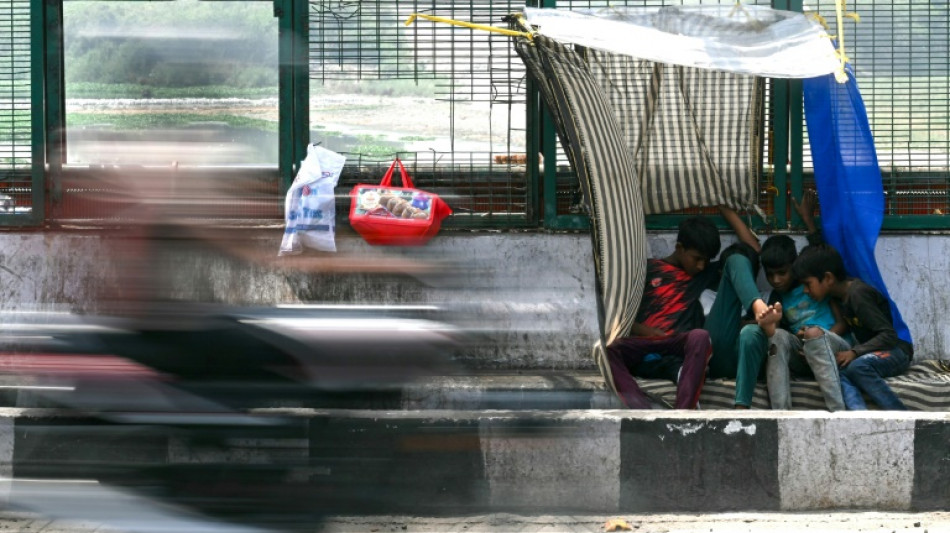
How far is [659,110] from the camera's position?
250 inches

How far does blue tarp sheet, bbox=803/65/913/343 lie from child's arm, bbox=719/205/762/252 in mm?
343

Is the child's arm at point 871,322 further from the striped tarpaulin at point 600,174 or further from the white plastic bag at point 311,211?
the white plastic bag at point 311,211

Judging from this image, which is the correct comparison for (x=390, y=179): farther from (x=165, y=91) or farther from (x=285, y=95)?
(x=165, y=91)

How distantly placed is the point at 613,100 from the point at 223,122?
2.55 m

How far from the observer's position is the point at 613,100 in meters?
6.32

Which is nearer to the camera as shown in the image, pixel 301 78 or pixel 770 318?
pixel 770 318

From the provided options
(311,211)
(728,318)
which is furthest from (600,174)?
(311,211)

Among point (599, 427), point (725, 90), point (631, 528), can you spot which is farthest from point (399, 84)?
point (631, 528)

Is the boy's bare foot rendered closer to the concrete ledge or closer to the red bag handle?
the concrete ledge

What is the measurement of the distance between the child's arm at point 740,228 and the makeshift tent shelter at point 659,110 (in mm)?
46

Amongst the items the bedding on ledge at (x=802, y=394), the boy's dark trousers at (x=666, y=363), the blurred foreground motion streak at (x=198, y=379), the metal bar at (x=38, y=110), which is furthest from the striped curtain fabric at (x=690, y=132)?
the metal bar at (x=38, y=110)

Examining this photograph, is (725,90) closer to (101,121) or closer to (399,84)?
(399,84)

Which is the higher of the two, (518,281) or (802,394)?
(518,281)

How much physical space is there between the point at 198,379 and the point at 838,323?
3.24 metres
